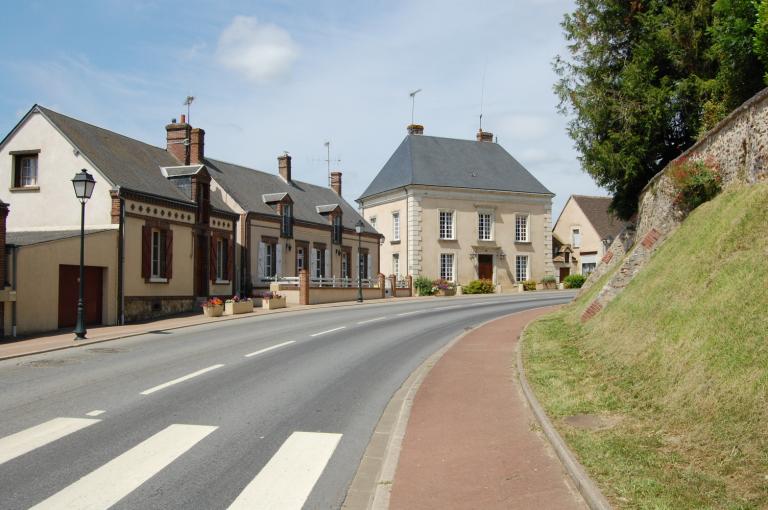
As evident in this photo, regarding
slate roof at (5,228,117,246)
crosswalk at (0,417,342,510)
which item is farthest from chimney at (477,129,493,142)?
crosswalk at (0,417,342,510)

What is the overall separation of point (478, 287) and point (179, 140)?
917 inches

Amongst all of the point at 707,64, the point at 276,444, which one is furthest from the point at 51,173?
the point at 707,64

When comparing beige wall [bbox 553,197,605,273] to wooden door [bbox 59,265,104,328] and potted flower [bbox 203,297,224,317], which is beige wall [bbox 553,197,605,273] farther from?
wooden door [bbox 59,265,104,328]

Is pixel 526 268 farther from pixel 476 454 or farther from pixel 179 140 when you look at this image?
pixel 476 454

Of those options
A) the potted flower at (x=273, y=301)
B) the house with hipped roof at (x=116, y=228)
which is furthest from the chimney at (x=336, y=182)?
the potted flower at (x=273, y=301)

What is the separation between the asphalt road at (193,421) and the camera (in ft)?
18.0

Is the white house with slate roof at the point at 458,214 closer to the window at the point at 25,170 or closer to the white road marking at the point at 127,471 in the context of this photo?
the window at the point at 25,170

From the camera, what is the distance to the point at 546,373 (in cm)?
1051

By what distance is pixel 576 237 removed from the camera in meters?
57.8

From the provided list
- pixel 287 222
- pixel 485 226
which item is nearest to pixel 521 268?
pixel 485 226

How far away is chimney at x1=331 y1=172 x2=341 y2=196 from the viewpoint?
48.1m

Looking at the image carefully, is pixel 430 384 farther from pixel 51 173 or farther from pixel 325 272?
pixel 325 272

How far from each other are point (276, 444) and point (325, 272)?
109 feet

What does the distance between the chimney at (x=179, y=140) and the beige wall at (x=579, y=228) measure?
3593 centimetres
